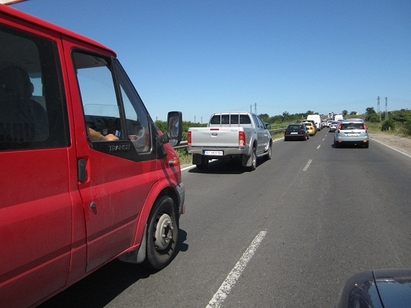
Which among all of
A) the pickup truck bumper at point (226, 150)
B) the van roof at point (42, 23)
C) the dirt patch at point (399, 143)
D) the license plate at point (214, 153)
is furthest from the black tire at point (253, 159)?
the dirt patch at point (399, 143)

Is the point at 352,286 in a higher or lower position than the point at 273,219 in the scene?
higher

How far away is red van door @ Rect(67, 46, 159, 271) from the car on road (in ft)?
65.9

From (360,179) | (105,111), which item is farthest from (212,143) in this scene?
(105,111)

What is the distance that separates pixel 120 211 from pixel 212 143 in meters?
8.60

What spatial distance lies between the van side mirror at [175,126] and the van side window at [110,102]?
31 centimetres

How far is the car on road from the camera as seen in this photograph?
21594mm

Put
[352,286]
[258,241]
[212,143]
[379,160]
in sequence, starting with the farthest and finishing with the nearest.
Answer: [379,160], [212,143], [258,241], [352,286]

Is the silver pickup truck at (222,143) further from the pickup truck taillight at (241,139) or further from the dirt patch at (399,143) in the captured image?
the dirt patch at (399,143)

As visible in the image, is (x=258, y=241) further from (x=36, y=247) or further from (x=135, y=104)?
(x=36, y=247)

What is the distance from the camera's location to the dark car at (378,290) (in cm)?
192

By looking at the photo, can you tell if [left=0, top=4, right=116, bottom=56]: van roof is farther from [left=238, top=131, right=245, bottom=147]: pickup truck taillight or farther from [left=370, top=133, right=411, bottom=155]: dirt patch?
[left=370, top=133, right=411, bottom=155]: dirt patch

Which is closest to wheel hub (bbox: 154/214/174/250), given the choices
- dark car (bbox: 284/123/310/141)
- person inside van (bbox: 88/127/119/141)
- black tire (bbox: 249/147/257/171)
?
person inside van (bbox: 88/127/119/141)

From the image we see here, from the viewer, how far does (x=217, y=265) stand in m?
4.24

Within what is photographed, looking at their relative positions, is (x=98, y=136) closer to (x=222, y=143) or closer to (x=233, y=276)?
(x=233, y=276)
